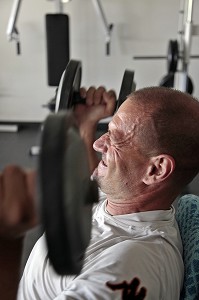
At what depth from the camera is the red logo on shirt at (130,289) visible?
843 millimetres

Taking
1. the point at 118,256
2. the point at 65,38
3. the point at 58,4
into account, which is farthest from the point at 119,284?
the point at 58,4

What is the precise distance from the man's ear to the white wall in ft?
10.0

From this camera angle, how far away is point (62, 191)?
478 mm

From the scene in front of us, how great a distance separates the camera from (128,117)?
1.11 m

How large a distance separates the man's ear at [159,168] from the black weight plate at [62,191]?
48 centimetres

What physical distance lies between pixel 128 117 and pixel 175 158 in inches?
7.0

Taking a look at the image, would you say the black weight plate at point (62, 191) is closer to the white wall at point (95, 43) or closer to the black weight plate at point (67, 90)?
the black weight plate at point (67, 90)

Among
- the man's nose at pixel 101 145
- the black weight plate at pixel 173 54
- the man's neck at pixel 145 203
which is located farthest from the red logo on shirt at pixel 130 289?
the black weight plate at pixel 173 54

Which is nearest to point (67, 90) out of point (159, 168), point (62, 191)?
point (159, 168)

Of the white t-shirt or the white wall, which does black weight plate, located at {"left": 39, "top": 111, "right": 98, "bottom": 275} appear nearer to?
the white t-shirt

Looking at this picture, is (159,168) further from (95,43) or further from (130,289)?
(95,43)

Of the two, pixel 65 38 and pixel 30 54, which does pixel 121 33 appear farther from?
pixel 30 54

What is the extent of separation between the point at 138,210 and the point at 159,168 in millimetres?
143

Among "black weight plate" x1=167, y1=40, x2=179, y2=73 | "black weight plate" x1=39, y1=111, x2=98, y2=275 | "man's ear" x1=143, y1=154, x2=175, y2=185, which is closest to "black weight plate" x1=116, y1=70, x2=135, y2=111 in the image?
"man's ear" x1=143, y1=154, x2=175, y2=185
